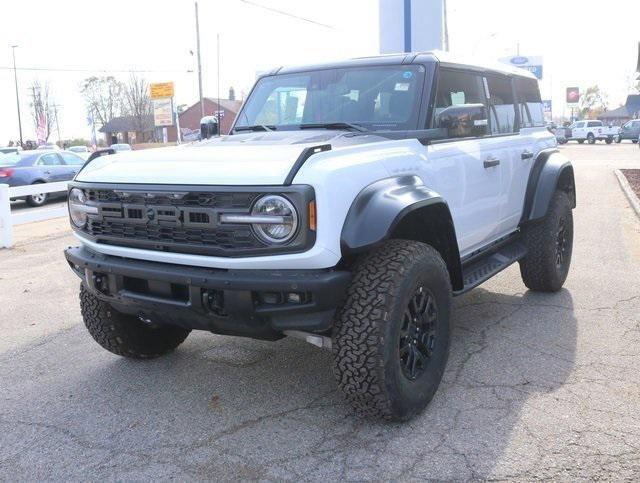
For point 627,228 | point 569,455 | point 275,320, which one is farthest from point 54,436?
point 627,228

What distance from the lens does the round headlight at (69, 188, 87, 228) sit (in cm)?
363

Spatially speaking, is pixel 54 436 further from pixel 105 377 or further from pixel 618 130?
pixel 618 130

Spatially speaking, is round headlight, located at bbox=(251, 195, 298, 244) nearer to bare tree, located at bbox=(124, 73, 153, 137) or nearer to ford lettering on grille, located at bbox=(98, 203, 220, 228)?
ford lettering on grille, located at bbox=(98, 203, 220, 228)

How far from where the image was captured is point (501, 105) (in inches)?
205

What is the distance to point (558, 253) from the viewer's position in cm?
574

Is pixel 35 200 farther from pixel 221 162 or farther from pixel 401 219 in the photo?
pixel 401 219

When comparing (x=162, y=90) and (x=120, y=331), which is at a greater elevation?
(x=162, y=90)

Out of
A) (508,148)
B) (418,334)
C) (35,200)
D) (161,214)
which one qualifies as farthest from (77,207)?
(35,200)

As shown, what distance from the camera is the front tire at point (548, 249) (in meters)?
5.37

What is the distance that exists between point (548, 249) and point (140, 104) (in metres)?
67.4

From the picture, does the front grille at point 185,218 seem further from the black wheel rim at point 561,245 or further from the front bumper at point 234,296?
the black wheel rim at point 561,245

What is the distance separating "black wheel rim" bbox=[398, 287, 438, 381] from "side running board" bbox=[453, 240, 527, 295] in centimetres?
48

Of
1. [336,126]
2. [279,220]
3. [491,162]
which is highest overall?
[336,126]

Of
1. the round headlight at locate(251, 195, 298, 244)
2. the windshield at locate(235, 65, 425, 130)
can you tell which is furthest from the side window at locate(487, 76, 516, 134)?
the round headlight at locate(251, 195, 298, 244)
